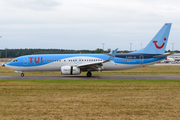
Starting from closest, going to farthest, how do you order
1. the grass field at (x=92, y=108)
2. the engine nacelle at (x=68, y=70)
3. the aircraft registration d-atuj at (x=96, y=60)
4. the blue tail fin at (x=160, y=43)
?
the grass field at (x=92, y=108)
the engine nacelle at (x=68, y=70)
the aircraft registration d-atuj at (x=96, y=60)
the blue tail fin at (x=160, y=43)

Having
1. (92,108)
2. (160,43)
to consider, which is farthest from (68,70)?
(92,108)

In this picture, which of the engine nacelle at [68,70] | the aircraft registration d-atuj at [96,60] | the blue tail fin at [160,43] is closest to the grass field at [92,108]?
the engine nacelle at [68,70]

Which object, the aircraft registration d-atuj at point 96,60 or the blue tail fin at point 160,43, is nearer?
the aircraft registration d-atuj at point 96,60

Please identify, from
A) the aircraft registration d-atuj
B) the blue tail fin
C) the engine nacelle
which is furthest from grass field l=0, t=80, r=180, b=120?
the blue tail fin

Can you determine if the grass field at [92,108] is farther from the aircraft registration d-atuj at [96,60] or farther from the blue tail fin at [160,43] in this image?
the blue tail fin at [160,43]

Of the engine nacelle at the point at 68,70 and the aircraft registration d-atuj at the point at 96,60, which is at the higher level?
the aircraft registration d-atuj at the point at 96,60

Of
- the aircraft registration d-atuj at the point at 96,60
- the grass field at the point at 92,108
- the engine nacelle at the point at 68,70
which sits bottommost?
the grass field at the point at 92,108

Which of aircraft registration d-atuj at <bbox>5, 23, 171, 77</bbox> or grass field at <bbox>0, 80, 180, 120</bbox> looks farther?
aircraft registration d-atuj at <bbox>5, 23, 171, 77</bbox>

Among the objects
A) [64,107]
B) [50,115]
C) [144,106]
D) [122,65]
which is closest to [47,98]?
[64,107]

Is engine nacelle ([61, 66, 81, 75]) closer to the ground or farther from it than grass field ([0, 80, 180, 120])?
farther from it

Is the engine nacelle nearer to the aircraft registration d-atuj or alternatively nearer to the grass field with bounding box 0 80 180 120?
the aircraft registration d-atuj

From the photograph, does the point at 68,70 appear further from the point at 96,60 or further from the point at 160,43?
the point at 160,43

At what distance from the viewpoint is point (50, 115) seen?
360 inches

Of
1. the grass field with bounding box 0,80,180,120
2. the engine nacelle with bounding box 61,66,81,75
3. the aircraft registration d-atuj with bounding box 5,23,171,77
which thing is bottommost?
the grass field with bounding box 0,80,180,120
